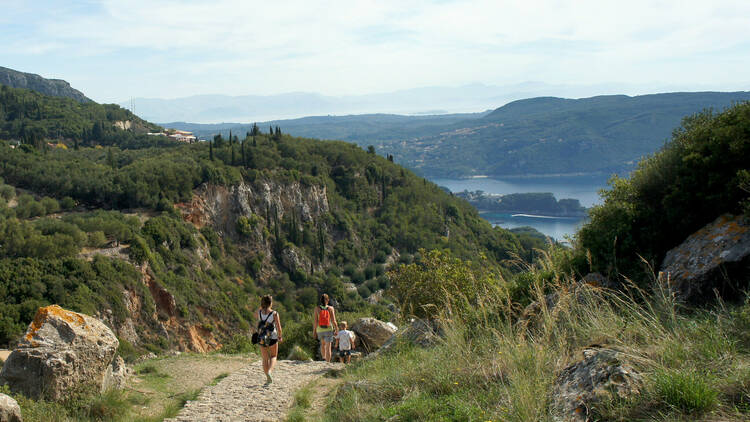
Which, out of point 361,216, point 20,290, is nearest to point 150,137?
point 361,216

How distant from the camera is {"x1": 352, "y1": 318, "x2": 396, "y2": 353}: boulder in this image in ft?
42.2

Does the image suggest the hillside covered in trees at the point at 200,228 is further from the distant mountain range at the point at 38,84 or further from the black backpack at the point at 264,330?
the distant mountain range at the point at 38,84

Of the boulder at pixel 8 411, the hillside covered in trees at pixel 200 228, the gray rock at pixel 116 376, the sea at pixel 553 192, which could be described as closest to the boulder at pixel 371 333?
the hillside covered in trees at pixel 200 228

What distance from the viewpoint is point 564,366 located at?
4.17 m

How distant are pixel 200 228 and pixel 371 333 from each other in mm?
38861

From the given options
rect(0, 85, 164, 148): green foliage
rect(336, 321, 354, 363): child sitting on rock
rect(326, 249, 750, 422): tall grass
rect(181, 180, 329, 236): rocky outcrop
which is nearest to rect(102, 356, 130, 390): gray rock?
rect(336, 321, 354, 363): child sitting on rock

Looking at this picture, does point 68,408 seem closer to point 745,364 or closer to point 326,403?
point 326,403

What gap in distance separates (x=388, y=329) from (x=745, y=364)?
10202mm

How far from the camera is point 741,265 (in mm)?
5711

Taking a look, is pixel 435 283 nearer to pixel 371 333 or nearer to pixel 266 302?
pixel 371 333

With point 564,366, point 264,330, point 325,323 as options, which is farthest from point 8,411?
point 564,366

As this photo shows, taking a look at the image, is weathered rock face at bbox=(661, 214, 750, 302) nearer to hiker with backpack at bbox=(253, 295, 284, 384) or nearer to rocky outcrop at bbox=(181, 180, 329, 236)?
hiker with backpack at bbox=(253, 295, 284, 384)

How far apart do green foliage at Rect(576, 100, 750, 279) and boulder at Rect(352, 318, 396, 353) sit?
595 cm

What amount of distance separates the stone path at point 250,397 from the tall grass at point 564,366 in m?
1.28
